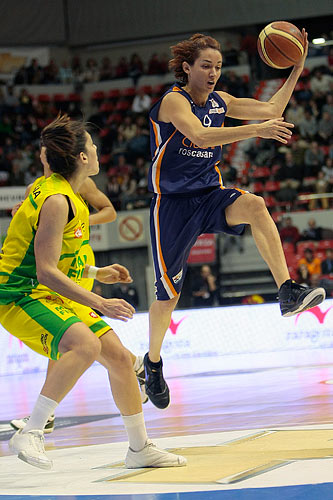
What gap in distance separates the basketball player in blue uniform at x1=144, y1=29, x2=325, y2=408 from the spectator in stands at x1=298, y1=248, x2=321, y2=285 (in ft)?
23.2

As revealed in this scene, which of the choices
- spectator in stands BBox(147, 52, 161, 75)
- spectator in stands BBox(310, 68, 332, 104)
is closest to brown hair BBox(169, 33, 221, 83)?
spectator in stands BBox(310, 68, 332, 104)

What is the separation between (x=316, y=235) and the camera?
39.7 feet

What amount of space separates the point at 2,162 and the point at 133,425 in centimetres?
1423

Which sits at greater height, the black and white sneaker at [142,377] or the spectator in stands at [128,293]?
the spectator in stands at [128,293]

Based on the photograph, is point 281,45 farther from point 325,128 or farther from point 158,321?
point 325,128

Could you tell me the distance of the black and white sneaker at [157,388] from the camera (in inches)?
199

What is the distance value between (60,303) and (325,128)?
12.8m

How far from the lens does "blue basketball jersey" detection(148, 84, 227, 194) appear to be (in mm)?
4859

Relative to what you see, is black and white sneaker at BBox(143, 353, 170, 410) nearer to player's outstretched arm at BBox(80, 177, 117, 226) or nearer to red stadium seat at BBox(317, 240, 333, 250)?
player's outstretched arm at BBox(80, 177, 117, 226)

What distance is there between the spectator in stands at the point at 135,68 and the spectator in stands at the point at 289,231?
7882 millimetres

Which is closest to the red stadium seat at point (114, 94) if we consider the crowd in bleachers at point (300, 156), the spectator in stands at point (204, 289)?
the crowd in bleachers at point (300, 156)

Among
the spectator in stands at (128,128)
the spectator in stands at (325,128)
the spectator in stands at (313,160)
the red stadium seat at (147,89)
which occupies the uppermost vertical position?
the red stadium seat at (147,89)

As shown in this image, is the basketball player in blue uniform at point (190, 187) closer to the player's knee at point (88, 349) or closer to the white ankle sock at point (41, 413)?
the player's knee at point (88, 349)

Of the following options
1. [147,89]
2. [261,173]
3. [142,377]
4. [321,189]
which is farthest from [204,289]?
[147,89]
